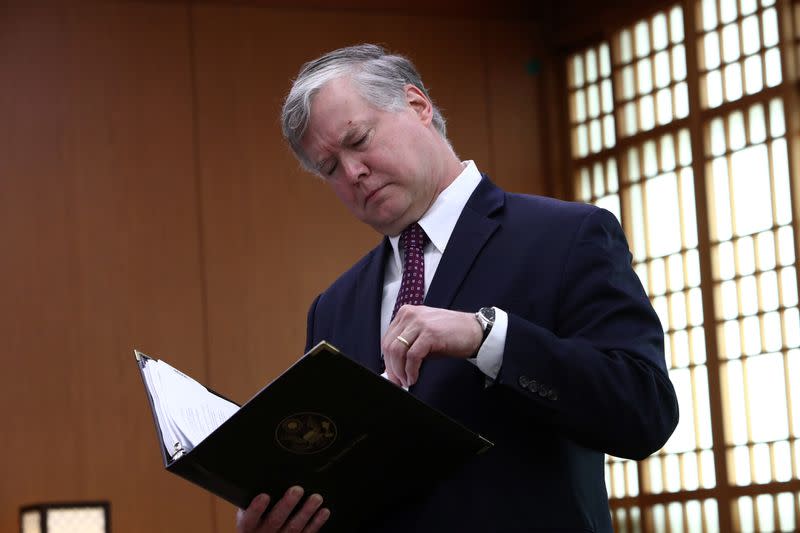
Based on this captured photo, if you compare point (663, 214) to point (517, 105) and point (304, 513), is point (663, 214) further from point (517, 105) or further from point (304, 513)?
point (304, 513)

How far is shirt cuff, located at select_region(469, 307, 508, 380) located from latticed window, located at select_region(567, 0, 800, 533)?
14.5 feet

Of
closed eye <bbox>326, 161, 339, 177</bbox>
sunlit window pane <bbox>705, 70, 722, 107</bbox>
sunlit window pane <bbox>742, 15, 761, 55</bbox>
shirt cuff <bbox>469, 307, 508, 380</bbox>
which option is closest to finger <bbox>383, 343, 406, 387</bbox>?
shirt cuff <bbox>469, 307, 508, 380</bbox>

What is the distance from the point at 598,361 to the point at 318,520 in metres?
0.46

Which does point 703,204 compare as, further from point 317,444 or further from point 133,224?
point 317,444

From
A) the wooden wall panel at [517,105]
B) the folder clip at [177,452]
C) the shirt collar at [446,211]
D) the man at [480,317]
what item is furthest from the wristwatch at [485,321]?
the wooden wall panel at [517,105]

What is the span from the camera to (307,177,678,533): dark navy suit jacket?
1667mm

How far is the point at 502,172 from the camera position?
7.34 meters

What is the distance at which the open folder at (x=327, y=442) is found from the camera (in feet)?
5.20

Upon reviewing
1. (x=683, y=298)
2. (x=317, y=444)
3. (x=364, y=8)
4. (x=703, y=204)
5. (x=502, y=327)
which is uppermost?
(x=364, y=8)

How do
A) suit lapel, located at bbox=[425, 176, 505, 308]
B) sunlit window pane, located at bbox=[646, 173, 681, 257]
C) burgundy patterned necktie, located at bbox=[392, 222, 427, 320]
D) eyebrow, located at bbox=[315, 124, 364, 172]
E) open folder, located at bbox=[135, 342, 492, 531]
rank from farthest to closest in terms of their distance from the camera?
sunlit window pane, located at bbox=[646, 173, 681, 257]
eyebrow, located at bbox=[315, 124, 364, 172]
burgundy patterned necktie, located at bbox=[392, 222, 427, 320]
suit lapel, located at bbox=[425, 176, 505, 308]
open folder, located at bbox=[135, 342, 492, 531]

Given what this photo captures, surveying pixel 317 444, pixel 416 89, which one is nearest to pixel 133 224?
pixel 416 89

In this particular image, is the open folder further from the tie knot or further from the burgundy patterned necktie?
the tie knot

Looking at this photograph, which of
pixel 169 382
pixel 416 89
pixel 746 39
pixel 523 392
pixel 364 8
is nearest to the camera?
pixel 523 392

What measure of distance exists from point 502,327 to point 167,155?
17.3 ft
